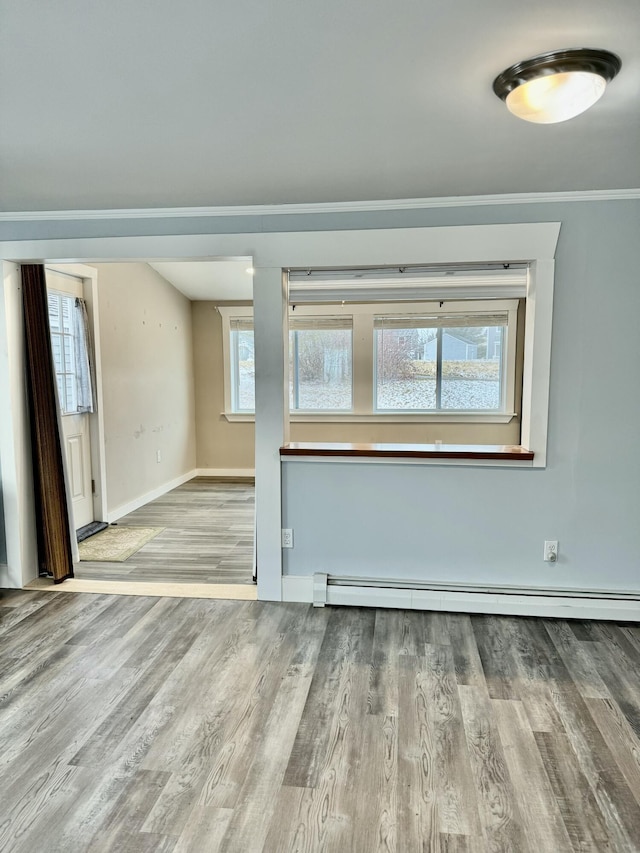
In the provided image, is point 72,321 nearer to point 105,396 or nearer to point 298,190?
point 105,396

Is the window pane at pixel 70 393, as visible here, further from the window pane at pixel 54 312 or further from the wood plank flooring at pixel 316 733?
the wood plank flooring at pixel 316 733

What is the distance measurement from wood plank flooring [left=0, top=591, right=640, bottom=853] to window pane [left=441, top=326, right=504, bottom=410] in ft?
11.9

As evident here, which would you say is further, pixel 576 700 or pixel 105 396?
pixel 105 396

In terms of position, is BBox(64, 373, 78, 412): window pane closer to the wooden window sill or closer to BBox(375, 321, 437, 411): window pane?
the wooden window sill

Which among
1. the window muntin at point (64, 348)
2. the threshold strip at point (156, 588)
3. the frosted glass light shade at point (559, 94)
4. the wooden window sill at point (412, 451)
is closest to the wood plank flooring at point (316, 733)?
the threshold strip at point (156, 588)

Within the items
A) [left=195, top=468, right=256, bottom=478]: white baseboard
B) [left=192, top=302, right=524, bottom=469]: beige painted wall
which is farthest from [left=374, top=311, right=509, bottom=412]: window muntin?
[left=195, top=468, right=256, bottom=478]: white baseboard

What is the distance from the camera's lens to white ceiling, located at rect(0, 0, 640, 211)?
1.32 meters

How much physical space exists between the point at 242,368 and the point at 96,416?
2.41 metres

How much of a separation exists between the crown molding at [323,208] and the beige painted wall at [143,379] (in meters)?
1.54

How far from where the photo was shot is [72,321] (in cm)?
434

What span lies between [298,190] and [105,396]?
2900mm

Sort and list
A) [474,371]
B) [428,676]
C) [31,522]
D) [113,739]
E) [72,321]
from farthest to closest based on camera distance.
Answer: [474,371] < [72,321] < [31,522] < [428,676] < [113,739]

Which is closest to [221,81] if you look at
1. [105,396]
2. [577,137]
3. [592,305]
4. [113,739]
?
[577,137]

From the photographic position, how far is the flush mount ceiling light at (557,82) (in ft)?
4.90
